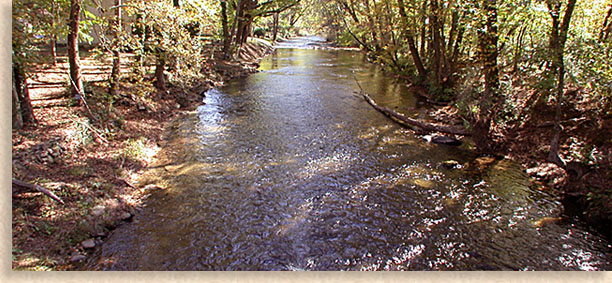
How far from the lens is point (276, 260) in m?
4.05

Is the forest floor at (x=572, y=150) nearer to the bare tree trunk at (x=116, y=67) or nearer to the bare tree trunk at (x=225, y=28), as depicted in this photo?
the bare tree trunk at (x=116, y=67)

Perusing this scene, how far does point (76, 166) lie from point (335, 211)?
417 centimetres

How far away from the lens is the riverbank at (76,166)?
3879 millimetres

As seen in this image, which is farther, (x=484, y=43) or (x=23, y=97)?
(x=484, y=43)

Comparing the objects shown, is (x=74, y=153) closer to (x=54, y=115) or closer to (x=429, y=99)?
(x=54, y=115)

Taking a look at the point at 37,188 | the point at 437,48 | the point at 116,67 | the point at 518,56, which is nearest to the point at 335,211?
the point at 37,188

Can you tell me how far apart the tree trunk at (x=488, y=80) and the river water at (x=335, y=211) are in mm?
525

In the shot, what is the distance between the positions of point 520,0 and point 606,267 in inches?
163

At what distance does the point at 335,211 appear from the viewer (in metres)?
5.18

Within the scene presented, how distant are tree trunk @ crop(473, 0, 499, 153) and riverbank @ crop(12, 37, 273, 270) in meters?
6.76

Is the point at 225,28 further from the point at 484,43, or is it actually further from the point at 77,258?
the point at 77,258

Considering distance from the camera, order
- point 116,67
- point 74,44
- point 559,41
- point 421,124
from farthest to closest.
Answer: point 421,124 < point 116,67 < point 74,44 < point 559,41

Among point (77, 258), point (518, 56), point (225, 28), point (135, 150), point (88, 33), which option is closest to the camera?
point (77, 258)

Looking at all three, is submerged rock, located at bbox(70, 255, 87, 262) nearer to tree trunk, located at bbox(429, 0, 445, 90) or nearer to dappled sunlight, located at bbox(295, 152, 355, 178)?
dappled sunlight, located at bbox(295, 152, 355, 178)
